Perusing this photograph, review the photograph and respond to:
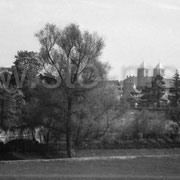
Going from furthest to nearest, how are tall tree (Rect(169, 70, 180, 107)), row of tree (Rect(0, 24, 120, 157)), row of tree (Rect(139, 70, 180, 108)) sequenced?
row of tree (Rect(139, 70, 180, 108))
tall tree (Rect(169, 70, 180, 107))
row of tree (Rect(0, 24, 120, 157))

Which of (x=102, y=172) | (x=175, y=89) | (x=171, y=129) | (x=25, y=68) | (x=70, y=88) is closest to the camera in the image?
(x=102, y=172)

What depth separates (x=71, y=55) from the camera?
3119 centimetres

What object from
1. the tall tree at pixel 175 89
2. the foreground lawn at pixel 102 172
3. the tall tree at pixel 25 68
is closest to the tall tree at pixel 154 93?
the tall tree at pixel 175 89

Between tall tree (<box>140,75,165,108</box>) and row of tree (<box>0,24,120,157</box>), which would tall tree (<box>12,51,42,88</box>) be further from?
tall tree (<box>140,75,165,108</box>)

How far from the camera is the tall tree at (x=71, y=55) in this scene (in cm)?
3069

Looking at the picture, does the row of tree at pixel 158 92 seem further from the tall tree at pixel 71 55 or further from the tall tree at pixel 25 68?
the tall tree at pixel 71 55

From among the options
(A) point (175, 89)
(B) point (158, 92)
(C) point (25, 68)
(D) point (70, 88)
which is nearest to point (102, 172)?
(D) point (70, 88)

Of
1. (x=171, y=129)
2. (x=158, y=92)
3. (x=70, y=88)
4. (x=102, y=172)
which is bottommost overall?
(x=102, y=172)

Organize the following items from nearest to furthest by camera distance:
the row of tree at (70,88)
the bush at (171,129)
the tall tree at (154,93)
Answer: the row of tree at (70,88)
the bush at (171,129)
the tall tree at (154,93)

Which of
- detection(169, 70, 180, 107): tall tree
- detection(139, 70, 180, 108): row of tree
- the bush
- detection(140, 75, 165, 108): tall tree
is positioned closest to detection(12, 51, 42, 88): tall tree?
the bush

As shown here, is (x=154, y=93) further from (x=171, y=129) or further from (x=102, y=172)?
(x=102, y=172)

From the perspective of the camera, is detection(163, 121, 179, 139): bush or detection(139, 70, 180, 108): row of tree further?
detection(139, 70, 180, 108): row of tree

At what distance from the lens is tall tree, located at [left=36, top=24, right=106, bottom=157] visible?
30.7 metres

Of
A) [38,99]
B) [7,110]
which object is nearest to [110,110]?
[38,99]
